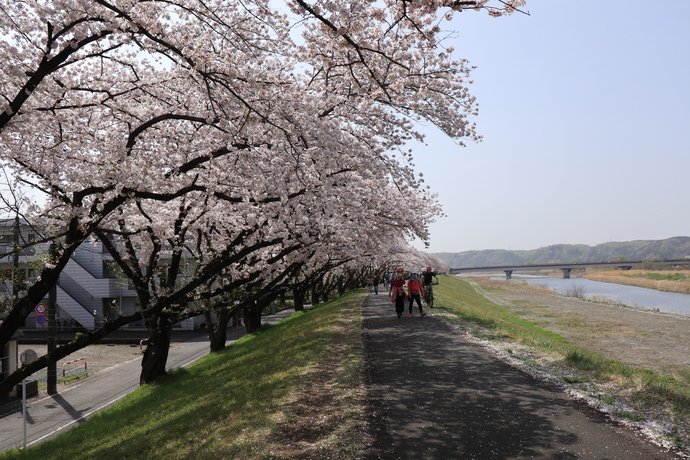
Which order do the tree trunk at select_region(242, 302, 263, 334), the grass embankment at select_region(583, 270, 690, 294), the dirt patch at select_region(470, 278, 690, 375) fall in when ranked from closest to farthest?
the dirt patch at select_region(470, 278, 690, 375) → the tree trunk at select_region(242, 302, 263, 334) → the grass embankment at select_region(583, 270, 690, 294)

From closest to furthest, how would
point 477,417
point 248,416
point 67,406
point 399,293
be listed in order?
point 477,417, point 248,416, point 399,293, point 67,406

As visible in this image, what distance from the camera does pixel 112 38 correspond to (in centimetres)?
867

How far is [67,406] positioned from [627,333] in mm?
28969

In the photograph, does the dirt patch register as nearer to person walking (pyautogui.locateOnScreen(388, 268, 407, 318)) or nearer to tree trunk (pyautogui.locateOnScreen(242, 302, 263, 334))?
person walking (pyautogui.locateOnScreen(388, 268, 407, 318))

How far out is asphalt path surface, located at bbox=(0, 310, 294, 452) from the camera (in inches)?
712

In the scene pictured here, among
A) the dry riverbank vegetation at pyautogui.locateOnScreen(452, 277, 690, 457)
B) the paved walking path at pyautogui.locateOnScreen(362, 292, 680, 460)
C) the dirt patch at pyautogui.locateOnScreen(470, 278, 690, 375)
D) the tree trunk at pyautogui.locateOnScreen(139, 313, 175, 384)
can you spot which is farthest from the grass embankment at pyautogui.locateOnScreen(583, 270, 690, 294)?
the paved walking path at pyautogui.locateOnScreen(362, 292, 680, 460)

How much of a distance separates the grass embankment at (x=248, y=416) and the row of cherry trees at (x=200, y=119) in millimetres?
2532

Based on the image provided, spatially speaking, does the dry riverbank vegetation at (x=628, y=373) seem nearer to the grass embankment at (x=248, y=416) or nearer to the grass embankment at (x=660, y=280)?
the grass embankment at (x=248, y=416)

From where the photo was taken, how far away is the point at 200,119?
29.2ft

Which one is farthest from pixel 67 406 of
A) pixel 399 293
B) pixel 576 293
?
pixel 576 293

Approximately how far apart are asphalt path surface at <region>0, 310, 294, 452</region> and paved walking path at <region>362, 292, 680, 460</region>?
544 inches

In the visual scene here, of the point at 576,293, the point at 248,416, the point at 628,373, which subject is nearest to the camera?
the point at 248,416

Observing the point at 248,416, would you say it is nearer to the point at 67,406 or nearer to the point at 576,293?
the point at 67,406

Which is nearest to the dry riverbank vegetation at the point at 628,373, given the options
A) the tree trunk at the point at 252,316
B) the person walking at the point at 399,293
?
the person walking at the point at 399,293
